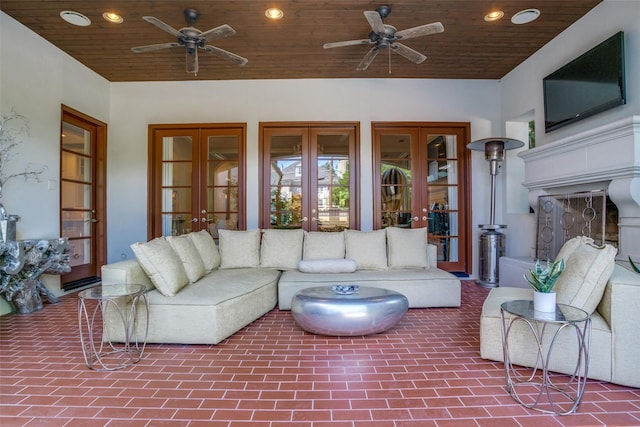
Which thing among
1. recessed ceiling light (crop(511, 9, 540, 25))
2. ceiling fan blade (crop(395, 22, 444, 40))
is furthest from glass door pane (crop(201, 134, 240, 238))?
recessed ceiling light (crop(511, 9, 540, 25))

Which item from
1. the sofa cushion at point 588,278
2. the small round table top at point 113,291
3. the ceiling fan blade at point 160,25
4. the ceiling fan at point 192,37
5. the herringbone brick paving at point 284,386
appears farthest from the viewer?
the ceiling fan at point 192,37

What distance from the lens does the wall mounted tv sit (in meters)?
3.05

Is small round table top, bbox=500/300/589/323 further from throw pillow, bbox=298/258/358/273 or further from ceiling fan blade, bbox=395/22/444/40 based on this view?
ceiling fan blade, bbox=395/22/444/40

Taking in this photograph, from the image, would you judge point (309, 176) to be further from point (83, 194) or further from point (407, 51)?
point (83, 194)

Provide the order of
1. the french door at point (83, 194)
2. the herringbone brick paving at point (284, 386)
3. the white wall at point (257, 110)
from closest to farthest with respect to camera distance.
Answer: the herringbone brick paving at point (284, 386) → the french door at point (83, 194) → the white wall at point (257, 110)

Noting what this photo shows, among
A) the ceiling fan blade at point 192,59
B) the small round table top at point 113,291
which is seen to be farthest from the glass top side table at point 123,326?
the ceiling fan blade at point 192,59

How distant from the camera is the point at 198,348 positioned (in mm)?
2512

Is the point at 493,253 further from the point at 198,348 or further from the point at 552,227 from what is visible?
the point at 198,348

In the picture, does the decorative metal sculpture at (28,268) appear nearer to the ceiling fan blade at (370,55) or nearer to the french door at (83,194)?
the french door at (83,194)

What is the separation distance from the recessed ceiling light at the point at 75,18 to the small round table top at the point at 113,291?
2969 mm

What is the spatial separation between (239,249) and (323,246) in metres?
1.03

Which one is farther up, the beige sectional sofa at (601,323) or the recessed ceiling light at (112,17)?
the recessed ceiling light at (112,17)

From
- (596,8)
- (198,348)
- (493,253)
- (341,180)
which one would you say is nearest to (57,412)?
(198,348)

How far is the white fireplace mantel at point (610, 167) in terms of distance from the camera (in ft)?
9.16
